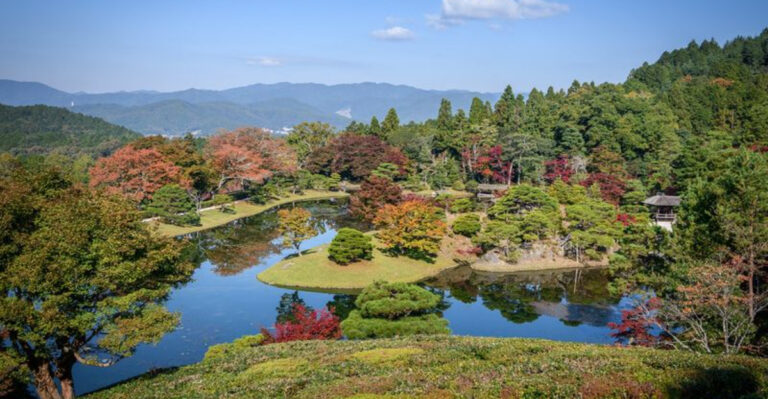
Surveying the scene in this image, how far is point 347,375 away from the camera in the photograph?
11.1m

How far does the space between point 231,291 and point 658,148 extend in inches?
1796

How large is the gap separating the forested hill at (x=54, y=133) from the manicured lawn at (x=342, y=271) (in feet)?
259

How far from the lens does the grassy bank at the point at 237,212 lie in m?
42.2

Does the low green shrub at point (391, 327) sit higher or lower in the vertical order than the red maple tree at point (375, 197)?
lower

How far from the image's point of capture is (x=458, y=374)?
32.4 feet

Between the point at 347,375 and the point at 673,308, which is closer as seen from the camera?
the point at 347,375

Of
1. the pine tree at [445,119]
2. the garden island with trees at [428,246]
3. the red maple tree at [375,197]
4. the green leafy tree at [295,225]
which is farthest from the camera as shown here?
the pine tree at [445,119]

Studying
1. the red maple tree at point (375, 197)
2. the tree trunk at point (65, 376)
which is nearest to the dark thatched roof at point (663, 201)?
the red maple tree at point (375, 197)

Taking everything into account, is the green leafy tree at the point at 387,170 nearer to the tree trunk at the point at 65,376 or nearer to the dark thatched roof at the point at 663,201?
the dark thatched roof at the point at 663,201

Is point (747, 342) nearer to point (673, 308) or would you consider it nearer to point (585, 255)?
point (673, 308)

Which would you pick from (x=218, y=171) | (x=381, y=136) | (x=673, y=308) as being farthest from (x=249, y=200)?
(x=673, y=308)

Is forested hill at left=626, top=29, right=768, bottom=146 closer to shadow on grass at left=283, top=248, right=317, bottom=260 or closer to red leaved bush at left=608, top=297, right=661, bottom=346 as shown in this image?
red leaved bush at left=608, top=297, right=661, bottom=346

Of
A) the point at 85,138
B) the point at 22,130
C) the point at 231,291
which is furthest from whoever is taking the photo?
the point at 22,130

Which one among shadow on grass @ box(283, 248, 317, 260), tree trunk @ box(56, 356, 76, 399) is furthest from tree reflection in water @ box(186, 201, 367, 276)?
tree trunk @ box(56, 356, 76, 399)
